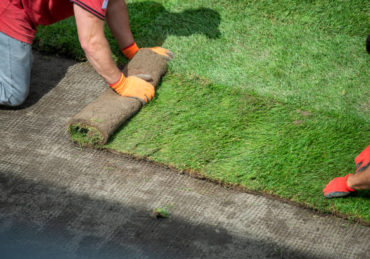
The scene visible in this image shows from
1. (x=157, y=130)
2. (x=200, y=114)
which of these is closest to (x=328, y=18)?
(x=200, y=114)

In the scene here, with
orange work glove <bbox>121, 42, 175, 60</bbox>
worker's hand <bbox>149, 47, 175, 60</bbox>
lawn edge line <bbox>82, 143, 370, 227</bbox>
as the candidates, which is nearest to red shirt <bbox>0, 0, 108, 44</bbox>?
orange work glove <bbox>121, 42, 175, 60</bbox>

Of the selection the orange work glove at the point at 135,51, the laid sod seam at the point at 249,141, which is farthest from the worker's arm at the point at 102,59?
the orange work glove at the point at 135,51

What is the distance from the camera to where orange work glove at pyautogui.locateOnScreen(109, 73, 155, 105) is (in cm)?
361

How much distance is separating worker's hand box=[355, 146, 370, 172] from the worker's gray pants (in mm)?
Answer: 2573

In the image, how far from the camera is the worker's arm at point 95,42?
325 centimetres

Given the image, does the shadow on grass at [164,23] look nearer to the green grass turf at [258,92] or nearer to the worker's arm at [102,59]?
the green grass turf at [258,92]

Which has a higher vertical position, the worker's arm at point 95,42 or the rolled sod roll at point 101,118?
the worker's arm at point 95,42

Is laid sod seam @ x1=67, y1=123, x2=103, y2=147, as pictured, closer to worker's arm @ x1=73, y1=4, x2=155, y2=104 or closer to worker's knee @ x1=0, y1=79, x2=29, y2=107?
worker's arm @ x1=73, y1=4, x2=155, y2=104

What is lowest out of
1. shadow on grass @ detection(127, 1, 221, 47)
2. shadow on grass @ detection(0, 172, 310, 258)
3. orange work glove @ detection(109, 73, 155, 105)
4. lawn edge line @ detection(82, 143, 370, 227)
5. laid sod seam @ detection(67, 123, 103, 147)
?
shadow on grass @ detection(0, 172, 310, 258)

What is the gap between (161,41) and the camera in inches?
176

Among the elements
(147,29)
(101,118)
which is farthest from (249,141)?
(147,29)

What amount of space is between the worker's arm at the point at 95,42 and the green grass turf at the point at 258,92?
16.5 inches

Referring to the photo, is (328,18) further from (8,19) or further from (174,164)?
(8,19)

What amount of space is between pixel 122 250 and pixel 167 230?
30 cm
